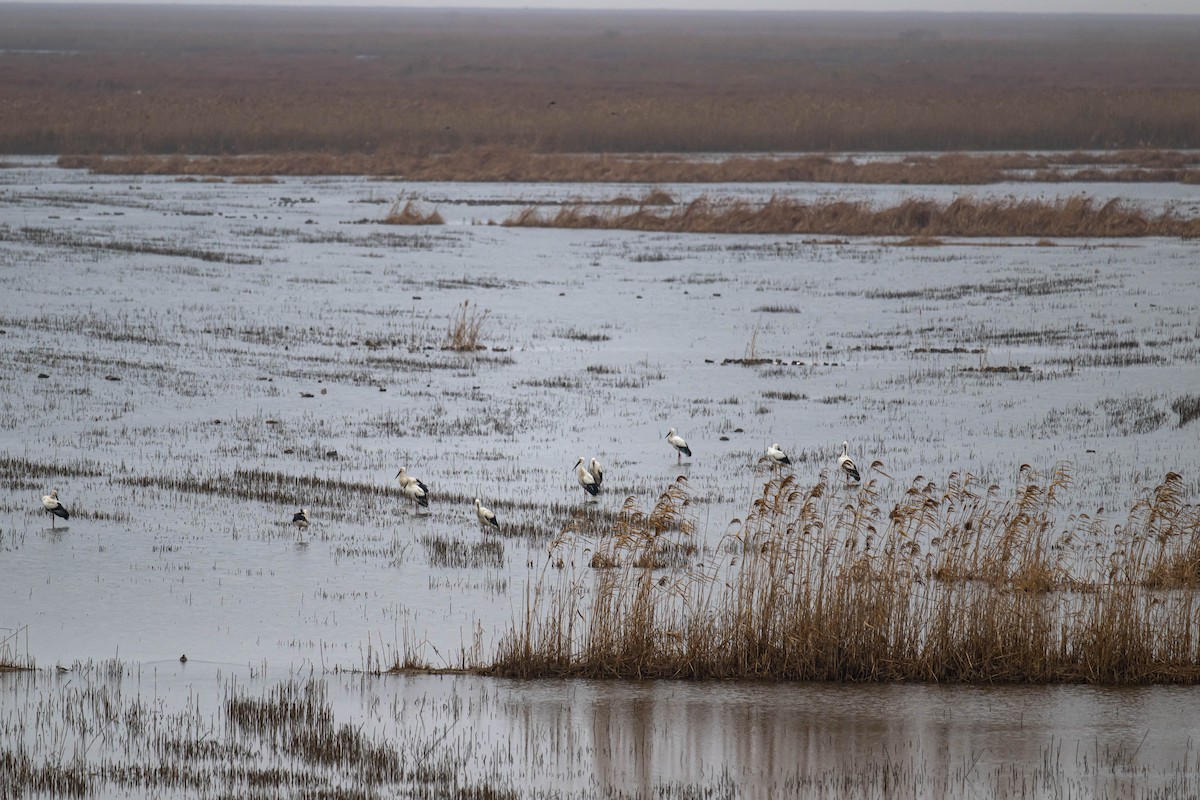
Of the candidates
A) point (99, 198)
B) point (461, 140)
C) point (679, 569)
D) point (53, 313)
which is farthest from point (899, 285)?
point (461, 140)

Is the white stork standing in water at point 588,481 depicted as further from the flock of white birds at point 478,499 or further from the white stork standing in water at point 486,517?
the white stork standing in water at point 486,517

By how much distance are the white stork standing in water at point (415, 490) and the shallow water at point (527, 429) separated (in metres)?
0.19

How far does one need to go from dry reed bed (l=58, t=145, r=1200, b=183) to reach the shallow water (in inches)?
620

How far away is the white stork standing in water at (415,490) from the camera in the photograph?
13.5 metres

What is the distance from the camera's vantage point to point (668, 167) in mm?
54812

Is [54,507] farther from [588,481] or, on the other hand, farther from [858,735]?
[858,735]

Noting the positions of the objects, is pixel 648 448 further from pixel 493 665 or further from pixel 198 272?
pixel 198 272

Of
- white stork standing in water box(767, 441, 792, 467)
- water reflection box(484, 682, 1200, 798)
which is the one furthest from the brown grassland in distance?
water reflection box(484, 682, 1200, 798)

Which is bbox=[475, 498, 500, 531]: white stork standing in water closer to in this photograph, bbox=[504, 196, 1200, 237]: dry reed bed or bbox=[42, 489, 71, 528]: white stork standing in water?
bbox=[42, 489, 71, 528]: white stork standing in water

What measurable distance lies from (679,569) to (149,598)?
4102 mm

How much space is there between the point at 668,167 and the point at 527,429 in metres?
38.4

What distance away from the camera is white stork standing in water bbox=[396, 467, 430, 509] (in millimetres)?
13539

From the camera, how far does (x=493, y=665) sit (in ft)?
31.9

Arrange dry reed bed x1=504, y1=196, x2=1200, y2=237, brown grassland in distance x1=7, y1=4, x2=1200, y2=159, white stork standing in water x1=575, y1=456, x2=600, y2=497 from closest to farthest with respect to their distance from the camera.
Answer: white stork standing in water x1=575, y1=456, x2=600, y2=497, dry reed bed x1=504, y1=196, x2=1200, y2=237, brown grassland in distance x1=7, y1=4, x2=1200, y2=159
